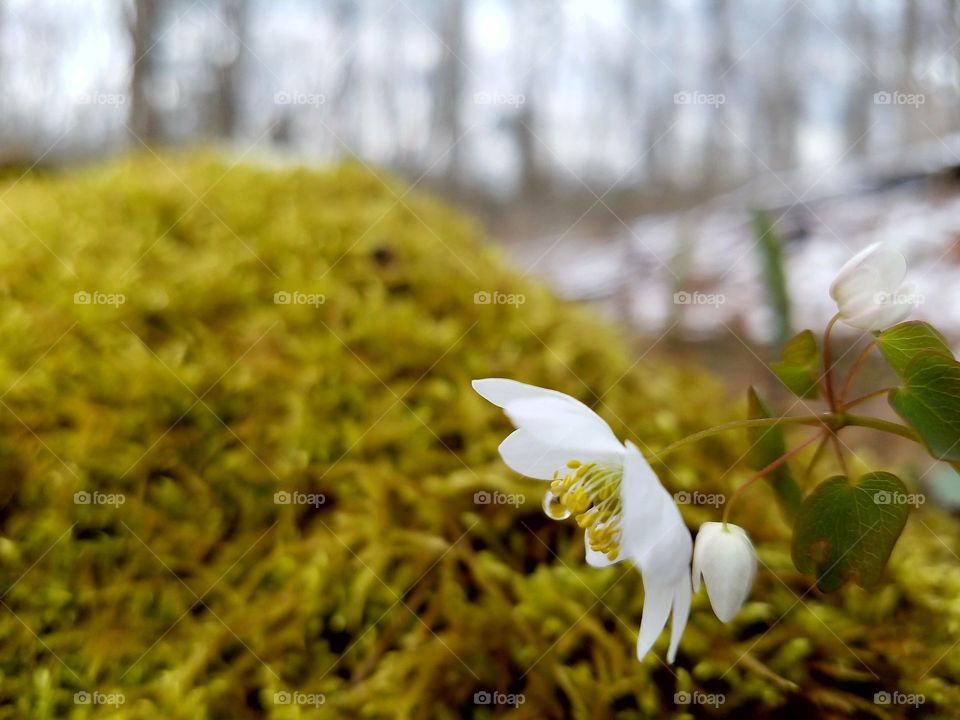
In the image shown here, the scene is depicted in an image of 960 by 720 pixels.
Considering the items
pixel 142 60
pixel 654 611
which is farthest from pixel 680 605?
pixel 142 60

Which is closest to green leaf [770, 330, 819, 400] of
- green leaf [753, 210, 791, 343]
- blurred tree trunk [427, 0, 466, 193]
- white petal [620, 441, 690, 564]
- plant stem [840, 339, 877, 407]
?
plant stem [840, 339, 877, 407]

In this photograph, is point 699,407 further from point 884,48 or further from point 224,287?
point 884,48

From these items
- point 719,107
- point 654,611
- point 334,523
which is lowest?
point 334,523

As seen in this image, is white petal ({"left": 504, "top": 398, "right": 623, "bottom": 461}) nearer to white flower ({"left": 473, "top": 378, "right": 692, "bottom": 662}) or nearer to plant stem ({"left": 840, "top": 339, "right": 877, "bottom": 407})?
white flower ({"left": 473, "top": 378, "right": 692, "bottom": 662})

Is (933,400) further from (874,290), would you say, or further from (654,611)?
(654,611)

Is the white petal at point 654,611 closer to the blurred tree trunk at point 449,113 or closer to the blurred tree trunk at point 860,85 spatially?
the blurred tree trunk at point 860,85
